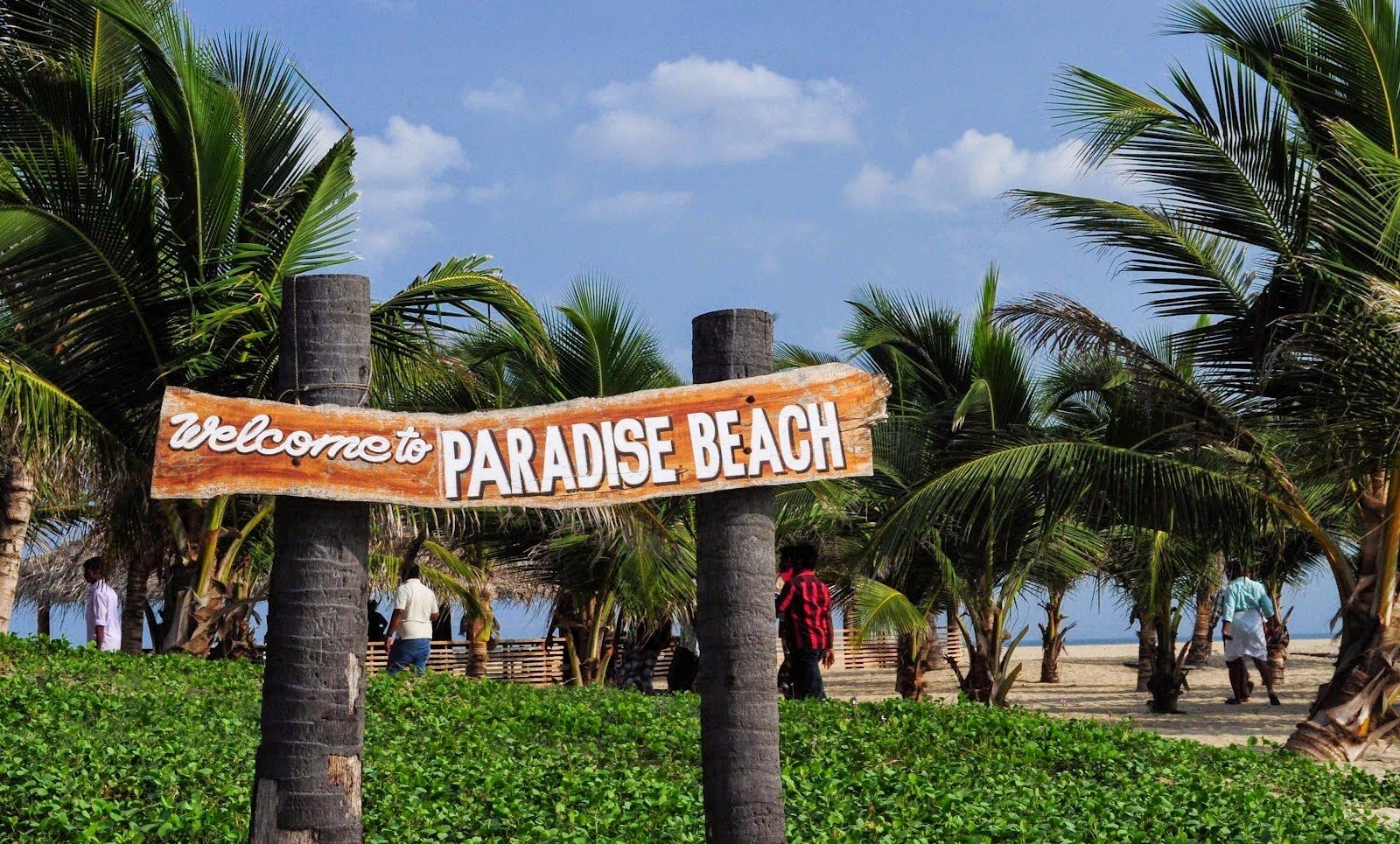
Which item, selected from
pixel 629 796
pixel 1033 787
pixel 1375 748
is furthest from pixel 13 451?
pixel 1375 748

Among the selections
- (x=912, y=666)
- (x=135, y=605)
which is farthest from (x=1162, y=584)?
(x=135, y=605)

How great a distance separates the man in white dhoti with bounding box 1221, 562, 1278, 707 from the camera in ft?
51.9

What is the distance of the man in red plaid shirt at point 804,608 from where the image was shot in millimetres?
10414

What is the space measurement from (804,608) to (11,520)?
25.4ft

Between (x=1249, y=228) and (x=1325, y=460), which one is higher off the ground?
(x=1249, y=228)

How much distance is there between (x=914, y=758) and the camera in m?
8.23

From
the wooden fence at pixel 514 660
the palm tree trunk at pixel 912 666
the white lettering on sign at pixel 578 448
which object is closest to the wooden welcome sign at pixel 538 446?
the white lettering on sign at pixel 578 448

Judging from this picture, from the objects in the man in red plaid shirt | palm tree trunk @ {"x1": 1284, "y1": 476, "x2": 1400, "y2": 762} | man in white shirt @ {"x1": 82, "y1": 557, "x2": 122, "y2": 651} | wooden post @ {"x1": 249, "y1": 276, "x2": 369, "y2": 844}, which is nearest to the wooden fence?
man in white shirt @ {"x1": 82, "y1": 557, "x2": 122, "y2": 651}

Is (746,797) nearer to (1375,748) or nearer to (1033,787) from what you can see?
(1033,787)

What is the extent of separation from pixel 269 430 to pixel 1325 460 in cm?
843

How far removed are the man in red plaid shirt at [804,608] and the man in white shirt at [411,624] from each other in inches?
141

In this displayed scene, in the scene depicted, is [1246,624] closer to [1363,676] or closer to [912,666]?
[912,666]

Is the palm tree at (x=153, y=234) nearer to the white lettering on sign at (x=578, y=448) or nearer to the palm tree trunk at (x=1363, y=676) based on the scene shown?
the white lettering on sign at (x=578, y=448)

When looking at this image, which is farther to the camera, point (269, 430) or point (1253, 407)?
point (1253, 407)
